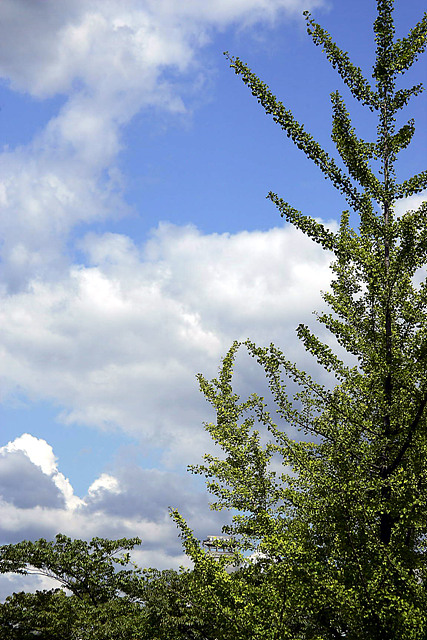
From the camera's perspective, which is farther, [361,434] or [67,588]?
[67,588]

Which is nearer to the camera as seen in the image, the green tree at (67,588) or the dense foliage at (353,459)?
the dense foliage at (353,459)

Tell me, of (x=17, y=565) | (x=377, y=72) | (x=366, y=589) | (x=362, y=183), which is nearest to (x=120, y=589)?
(x=17, y=565)

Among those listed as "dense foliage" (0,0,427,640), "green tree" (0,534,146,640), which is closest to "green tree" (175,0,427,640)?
"dense foliage" (0,0,427,640)

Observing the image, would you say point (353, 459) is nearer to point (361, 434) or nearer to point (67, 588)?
point (361, 434)

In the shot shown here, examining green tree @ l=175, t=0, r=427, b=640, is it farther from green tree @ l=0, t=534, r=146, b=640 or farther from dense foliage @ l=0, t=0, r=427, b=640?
green tree @ l=0, t=534, r=146, b=640

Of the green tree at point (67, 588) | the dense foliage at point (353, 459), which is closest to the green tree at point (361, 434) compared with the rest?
the dense foliage at point (353, 459)

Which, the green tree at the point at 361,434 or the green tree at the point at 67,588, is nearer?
the green tree at the point at 361,434

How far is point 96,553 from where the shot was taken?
2098 centimetres

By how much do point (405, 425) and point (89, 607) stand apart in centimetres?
1409

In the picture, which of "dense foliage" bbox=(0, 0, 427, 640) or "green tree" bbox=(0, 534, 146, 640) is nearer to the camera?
"dense foliage" bbox=(0, 0, 427, 640)

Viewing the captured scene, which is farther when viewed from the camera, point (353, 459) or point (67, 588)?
point (67, 588)

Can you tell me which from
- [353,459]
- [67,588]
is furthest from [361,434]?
[67,588]

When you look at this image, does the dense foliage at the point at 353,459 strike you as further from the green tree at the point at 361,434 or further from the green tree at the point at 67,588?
the green tree at the point at 67,588

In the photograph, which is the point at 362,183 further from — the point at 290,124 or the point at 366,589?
the point at 366,589
